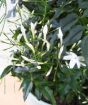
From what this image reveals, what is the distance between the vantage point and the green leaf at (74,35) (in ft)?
2.44

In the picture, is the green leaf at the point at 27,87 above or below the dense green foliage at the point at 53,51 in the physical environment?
below

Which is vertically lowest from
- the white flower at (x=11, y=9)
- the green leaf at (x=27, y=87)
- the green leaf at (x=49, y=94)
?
the green leaf at (x=49, y=94)

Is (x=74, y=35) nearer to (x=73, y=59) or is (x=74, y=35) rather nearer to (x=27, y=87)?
(x=73, y=59)

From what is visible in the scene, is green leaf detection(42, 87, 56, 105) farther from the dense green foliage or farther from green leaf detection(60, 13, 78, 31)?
green leaf detection(60, 13, 78, 31)

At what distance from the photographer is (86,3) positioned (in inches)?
29.5

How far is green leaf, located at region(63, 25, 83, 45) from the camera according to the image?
0.74 m

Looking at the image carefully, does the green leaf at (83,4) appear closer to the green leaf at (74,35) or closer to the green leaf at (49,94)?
the green leaf at (74,35)

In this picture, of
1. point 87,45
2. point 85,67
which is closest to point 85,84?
point 85,67

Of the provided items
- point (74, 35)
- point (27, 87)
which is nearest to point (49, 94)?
point (27, 87)

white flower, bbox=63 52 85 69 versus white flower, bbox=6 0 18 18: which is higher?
white flower, bbox=6 0 18 18

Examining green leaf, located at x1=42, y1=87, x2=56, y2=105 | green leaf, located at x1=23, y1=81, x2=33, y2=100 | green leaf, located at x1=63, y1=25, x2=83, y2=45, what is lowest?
green leaf, located at x1=42, y1=87, x2=56, y2=105

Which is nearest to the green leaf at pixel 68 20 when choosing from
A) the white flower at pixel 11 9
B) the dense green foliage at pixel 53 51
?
the dense green foliage at pixel 53 51

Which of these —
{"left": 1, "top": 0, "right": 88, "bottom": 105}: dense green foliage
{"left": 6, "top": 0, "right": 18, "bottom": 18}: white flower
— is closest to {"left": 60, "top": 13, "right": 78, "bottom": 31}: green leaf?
{"left": 1, "top": 0, "right": 88, "bottom": 105}: dense green foliage

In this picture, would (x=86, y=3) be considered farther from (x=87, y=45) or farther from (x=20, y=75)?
(x=20, y=75)
